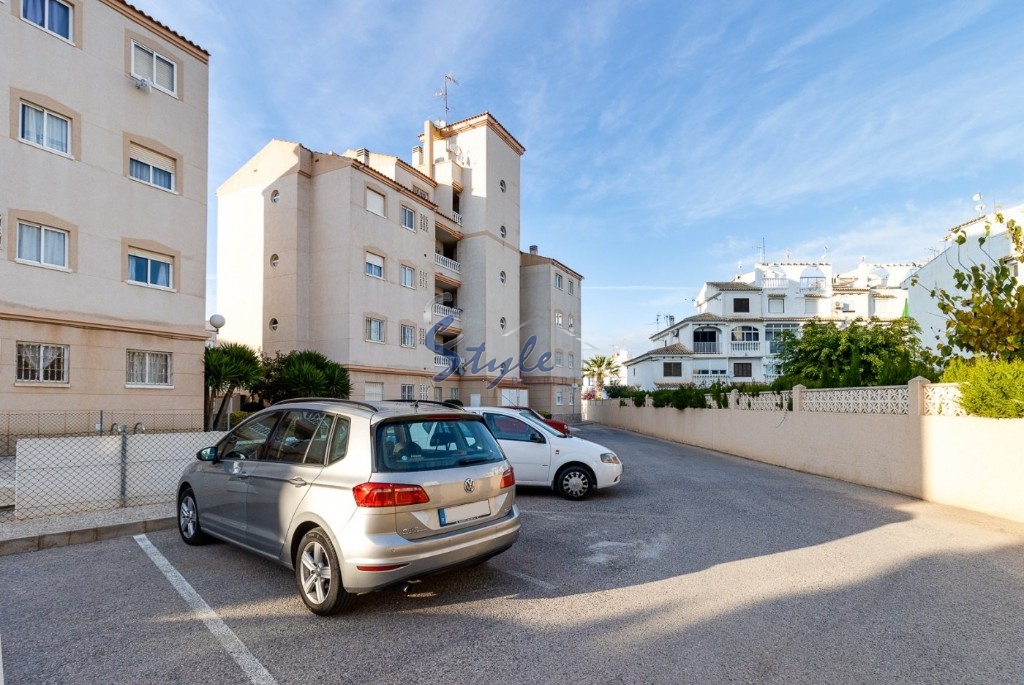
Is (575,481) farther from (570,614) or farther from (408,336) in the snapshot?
(408,336)

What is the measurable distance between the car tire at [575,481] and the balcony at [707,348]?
39.8 meters

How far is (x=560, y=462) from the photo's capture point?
9055mm

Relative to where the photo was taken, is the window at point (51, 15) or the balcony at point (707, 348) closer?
the window at point (51, 15)

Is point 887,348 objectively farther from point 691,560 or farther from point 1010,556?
point 691,560

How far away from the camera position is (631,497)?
365 inches

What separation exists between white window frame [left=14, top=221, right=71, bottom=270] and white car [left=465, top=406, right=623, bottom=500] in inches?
448

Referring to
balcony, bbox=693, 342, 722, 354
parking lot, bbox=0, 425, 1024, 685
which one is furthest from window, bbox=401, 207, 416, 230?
balcony, bbox=693, 342, 722, 354

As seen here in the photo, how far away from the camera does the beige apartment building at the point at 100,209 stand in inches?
500

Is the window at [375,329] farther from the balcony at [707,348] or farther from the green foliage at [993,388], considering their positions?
the balcony at [707,348]

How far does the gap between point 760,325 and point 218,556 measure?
46.3 m

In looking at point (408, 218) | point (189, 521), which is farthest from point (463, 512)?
point (408, 218)

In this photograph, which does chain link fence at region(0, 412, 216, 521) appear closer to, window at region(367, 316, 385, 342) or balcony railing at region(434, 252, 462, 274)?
window at region(367, 316, 385, 342)

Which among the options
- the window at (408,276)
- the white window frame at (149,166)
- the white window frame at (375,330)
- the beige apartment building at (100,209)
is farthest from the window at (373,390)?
the white window frame at (149,166)

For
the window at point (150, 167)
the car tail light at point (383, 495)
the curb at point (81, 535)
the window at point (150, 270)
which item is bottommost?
the curb at point (81, 535)
